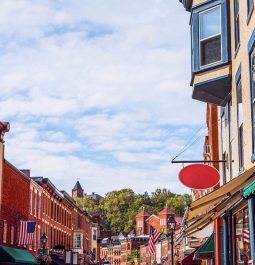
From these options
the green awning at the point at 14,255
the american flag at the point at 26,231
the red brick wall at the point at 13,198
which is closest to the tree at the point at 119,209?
the red brick wall at the point at 13,198

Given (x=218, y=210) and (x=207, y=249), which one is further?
(x=207, y=249)

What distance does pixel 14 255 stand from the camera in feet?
127

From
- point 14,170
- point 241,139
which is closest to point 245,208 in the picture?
point 241,139

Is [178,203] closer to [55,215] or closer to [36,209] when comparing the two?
[55,215]

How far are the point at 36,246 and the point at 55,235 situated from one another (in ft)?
30.2

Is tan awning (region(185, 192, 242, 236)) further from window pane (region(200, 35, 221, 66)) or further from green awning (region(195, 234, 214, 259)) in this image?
green awning (region(195, 234, 214, 259))

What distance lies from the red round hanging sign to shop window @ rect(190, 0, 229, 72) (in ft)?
10.5

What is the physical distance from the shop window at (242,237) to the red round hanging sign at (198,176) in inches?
44.2

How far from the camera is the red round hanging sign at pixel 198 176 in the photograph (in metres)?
16.4

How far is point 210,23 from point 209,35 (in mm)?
383

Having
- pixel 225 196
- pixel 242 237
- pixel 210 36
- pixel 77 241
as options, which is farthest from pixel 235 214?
pixel 77 241

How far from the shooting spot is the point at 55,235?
6050cm

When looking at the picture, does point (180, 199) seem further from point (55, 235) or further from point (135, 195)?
point (55, 235)

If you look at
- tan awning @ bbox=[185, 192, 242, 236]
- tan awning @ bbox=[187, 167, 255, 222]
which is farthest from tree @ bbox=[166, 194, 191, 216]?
tan awning @ bbox=[187, 167, 255, 222]
